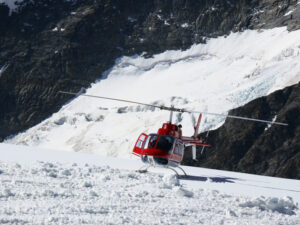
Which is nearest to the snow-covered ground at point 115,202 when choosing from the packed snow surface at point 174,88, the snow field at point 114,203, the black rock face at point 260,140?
the snow field at point 114,203

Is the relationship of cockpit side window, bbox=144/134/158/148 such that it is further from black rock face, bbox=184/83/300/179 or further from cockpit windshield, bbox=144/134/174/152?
black rock face, bbox=184/83/300/179

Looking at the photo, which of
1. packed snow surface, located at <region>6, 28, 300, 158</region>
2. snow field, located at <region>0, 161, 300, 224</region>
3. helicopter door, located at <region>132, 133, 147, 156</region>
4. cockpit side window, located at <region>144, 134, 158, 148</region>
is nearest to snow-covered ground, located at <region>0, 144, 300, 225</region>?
snow field, located at <region>0, 161, 300, 224</region>

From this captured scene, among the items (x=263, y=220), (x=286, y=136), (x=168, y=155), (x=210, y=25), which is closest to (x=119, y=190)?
(x=263, y=220)

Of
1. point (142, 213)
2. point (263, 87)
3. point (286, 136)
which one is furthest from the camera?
point (263, 87)

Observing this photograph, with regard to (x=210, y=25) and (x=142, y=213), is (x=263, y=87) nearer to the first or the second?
(x=210, y=25)


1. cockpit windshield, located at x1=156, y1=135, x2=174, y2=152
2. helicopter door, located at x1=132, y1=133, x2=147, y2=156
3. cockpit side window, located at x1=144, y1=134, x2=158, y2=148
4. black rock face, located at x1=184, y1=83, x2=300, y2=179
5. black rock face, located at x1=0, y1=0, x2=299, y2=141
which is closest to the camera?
cockpit windshield, located at x1=156, y1=135, x2=174, y2=152

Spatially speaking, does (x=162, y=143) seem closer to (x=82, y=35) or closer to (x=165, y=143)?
(x=165, y=143)
